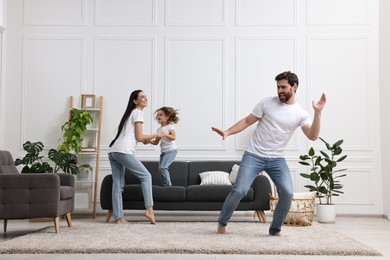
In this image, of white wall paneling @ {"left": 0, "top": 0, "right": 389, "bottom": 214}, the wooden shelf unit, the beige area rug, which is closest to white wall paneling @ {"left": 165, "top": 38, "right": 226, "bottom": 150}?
white wall paneling @ {"left": 0, "top": 0, "right": 389, "bottom": 214}

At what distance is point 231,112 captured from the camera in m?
7.59

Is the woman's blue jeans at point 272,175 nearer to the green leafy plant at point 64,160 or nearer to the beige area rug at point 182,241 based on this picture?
the beige area rug at point 182,241

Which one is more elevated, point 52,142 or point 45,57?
point 45,57

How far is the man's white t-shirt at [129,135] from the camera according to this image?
18.7ft

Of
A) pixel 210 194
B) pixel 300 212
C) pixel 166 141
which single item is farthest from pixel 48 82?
pixel 300 212

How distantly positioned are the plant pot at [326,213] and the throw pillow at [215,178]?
3.90 ft

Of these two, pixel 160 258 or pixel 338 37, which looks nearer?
pixel 160 258

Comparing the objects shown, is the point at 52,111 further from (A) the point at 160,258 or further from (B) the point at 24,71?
(A) the point at 160,258

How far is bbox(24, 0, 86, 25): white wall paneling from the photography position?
25.3 feet

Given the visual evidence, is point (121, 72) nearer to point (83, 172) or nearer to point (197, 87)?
point (197, 87)

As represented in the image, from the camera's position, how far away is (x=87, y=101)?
754 cm

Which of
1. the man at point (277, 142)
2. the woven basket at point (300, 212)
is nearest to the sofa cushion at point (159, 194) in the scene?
the woven basket at point (300, 212)

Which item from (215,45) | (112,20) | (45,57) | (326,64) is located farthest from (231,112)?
(45,57)

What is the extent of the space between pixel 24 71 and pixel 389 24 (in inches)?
198
